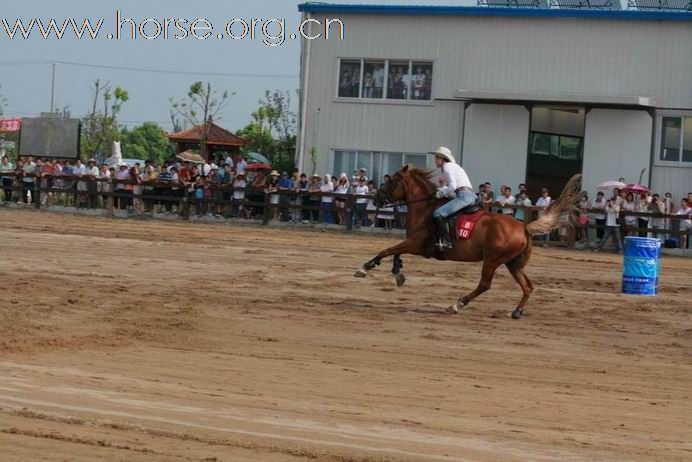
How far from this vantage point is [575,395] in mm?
10914

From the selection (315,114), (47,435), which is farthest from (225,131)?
(47,435)

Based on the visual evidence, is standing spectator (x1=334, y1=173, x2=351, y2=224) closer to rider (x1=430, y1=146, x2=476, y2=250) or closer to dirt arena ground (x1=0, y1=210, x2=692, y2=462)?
dirt arena ground (x1=0, y1=210, x2=692, y2=462)

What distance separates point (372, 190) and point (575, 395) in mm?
25789

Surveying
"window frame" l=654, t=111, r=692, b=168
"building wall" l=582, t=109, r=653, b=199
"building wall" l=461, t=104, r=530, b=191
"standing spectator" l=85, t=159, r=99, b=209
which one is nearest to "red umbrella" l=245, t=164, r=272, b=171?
"standing spectator" l=85, t=159, r=99, b=209

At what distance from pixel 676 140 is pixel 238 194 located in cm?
1384

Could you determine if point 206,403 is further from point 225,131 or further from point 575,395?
point 225,131

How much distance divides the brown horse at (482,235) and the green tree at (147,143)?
87.5m

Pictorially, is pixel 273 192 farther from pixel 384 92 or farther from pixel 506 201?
pixel 506 201

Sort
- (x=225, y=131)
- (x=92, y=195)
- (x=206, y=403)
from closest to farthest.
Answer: (x=206, y=403)
(x=92, y=195)
(x=225, y=131)

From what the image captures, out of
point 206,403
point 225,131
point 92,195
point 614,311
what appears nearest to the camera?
point 206,403

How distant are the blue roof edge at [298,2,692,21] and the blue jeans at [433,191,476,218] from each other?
22.9 m

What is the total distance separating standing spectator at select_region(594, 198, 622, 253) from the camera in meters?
32.7

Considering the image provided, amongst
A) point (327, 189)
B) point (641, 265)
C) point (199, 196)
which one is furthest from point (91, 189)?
point (641, 265)

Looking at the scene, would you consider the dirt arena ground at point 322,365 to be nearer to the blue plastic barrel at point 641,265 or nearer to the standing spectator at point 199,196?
the blue plastic barrel at point 641,265
